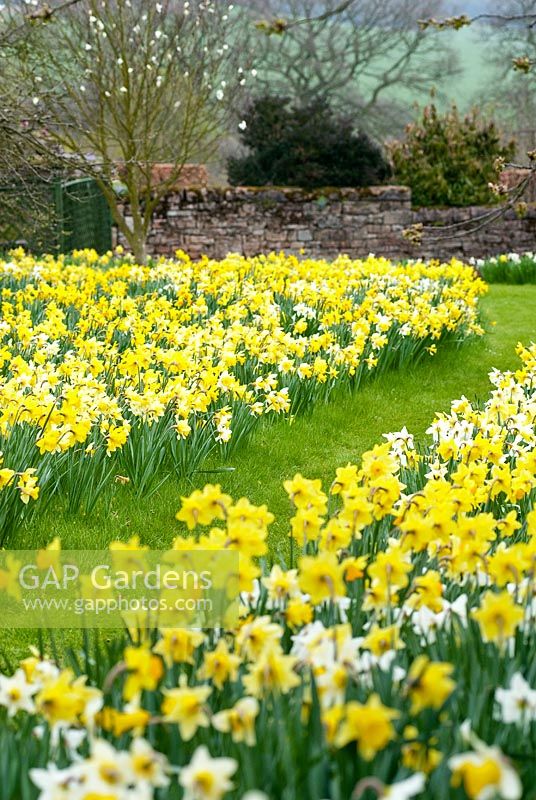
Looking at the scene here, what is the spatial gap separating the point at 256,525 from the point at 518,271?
1201 centimetres

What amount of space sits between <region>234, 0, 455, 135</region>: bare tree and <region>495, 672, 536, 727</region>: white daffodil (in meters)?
29.8

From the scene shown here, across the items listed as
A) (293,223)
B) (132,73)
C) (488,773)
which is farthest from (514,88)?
(488,773)

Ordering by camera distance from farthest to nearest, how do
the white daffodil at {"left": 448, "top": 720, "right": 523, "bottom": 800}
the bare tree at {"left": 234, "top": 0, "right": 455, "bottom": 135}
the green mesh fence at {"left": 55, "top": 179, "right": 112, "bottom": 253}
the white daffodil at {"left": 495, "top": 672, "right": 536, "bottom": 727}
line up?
1. the bare tree at {"left": 234, "top": 0, "right": 455, "bottom": 135}
2. the green mesh fence at {"left": 55, "top": 179, "right": 112, "bottom": 253}
3. the white daffodil at {"left": 495, "top": 672, "right": 536, "bottom": 727}
4. the white daffodil at {"left": 448, "top": 720, "right": 523, "bottom": 800}

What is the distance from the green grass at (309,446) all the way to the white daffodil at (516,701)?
1.88 m

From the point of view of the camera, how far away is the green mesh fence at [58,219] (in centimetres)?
1392

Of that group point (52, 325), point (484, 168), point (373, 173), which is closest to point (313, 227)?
point (373, 173)

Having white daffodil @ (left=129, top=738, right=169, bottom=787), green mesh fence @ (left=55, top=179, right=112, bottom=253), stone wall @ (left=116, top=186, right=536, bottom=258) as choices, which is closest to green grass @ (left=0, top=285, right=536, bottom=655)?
white daffodil @ (left=129, top=738, right=169, bottom=787)

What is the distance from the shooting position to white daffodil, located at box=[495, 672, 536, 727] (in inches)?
66.9

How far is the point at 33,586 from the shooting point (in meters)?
3.40

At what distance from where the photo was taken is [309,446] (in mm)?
5465

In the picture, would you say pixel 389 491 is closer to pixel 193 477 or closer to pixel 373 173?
pixel 193 477

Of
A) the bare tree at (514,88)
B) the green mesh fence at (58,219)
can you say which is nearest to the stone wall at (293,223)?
the green mesh fence at (58,219)

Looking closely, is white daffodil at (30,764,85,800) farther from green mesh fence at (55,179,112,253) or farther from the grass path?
green mesh fence at (55,179,112,253)

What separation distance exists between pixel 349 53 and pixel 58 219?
19705mm
